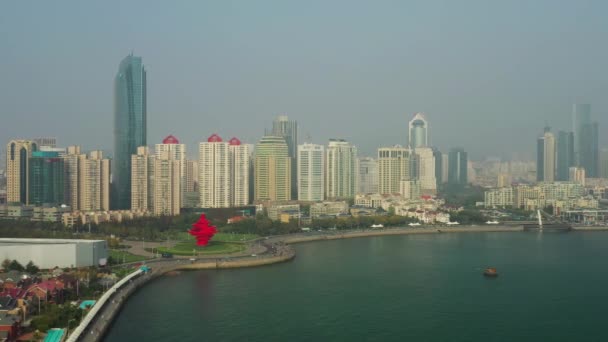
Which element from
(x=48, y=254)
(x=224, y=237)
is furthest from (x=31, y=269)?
(x=224, y=237)

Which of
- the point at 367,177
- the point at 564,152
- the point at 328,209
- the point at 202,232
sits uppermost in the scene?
the point at 564,152

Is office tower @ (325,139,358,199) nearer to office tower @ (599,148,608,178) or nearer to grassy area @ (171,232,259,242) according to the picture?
grassy area @ (171,232,259,242)

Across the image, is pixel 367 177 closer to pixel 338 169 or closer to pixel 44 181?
pixel 338 169

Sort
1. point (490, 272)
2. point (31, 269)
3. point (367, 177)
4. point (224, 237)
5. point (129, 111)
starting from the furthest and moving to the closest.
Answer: point (367, 177) < point (129, 111) < point (224, 237) < point (490, 272) < point (31, 269)

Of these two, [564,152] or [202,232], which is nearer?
[202,232]

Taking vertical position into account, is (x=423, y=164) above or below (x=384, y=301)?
above

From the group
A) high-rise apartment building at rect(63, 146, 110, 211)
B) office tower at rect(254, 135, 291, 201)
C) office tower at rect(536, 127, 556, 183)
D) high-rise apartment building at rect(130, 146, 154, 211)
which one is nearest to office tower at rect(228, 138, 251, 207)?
office tower at rect(254, 135, 291, 201)

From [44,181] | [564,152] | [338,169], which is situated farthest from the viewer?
[564,152]

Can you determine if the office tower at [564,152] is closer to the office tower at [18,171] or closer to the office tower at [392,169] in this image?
the office tower at [392,169]

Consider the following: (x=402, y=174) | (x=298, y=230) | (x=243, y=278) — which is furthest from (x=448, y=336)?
(x=402, y=174)
